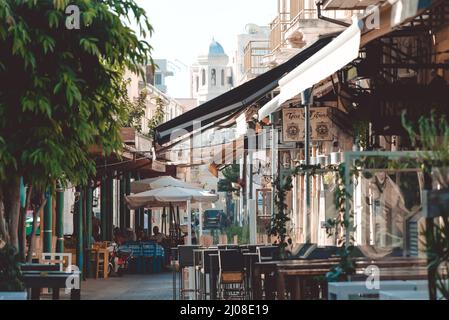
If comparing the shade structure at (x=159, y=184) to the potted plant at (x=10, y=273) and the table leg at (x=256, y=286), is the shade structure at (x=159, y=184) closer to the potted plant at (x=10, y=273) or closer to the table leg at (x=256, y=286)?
the table leg at (x=256, y=286)

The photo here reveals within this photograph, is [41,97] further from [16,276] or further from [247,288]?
[247,288]

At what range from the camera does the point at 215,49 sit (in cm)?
17512

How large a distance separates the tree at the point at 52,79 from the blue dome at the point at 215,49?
535 ft

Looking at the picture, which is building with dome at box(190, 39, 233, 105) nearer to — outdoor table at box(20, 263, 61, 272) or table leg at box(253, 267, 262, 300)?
table leg at box(253, 267, 262, 300)

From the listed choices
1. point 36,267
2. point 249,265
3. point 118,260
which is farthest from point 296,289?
point 118,260

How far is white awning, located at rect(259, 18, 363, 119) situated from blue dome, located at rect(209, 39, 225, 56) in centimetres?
16309

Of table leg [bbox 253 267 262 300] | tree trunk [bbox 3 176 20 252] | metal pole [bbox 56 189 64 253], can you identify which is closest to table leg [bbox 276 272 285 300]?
table leg [bbox 253 267 262 300]

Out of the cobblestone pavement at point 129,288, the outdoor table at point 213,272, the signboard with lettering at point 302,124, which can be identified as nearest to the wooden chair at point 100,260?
the cobblestone pavement at point 129,288

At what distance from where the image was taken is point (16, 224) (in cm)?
1226

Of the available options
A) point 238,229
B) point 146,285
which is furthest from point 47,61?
point 238,229

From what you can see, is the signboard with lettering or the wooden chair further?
the wooden chair

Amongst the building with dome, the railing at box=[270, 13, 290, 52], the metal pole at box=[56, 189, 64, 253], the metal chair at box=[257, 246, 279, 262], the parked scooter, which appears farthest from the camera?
the building with dome

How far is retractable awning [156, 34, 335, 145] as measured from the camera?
15.1 meters

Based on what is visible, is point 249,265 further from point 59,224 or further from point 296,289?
point 59,224
